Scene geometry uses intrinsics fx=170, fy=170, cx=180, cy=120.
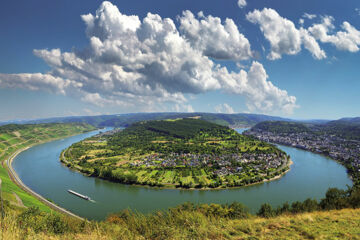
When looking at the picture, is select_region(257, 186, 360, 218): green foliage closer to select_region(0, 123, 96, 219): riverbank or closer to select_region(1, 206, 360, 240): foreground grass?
select_region(1, 206, 360, 240): foreground grass

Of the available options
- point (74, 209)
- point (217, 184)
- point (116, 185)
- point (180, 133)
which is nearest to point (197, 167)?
point (217, 184)

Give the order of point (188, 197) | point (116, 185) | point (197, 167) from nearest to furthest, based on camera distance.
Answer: point (188, 197) → point (116, 185) → point (197, 167)

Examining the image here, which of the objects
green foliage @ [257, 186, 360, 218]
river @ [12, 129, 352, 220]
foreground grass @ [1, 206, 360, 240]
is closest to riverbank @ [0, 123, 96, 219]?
river @ [12, 129, 352, 220]

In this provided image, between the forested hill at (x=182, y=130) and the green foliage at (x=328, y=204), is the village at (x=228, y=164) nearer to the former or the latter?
the green foliage at (x=328, y=204)

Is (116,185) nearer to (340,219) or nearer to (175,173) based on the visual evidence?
(175,173)

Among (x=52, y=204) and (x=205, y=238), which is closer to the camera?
(x=205, y=238)

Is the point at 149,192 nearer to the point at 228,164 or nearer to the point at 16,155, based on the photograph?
the point at 228,164

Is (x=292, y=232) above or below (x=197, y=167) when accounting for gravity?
above

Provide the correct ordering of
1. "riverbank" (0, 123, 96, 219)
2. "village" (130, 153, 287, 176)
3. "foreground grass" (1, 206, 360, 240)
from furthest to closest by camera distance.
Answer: "village" (130, 153, 287, 176), "riverbank" (0, 123, 96, 219), "foreground grass" (1, 206, 360, 240)

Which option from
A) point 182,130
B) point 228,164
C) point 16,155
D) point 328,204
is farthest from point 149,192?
point 182,130
